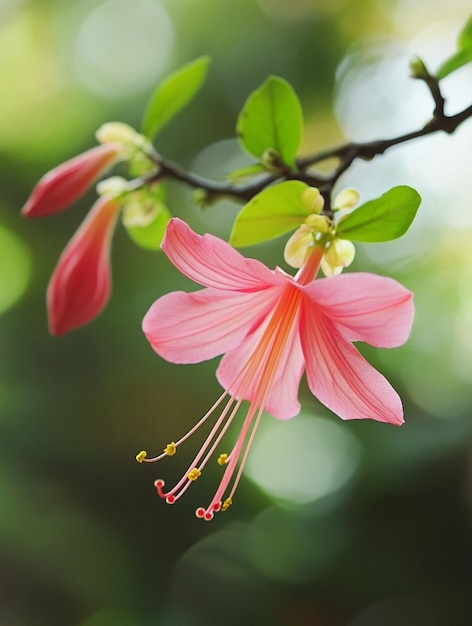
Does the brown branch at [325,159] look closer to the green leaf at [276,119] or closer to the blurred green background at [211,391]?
the green leaf at [276,119]

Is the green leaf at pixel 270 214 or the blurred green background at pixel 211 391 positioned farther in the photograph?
the blurred green background at pixel 211 391

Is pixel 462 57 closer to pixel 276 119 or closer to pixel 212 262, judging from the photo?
pixel 276 119

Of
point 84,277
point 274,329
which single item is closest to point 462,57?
point 274,329

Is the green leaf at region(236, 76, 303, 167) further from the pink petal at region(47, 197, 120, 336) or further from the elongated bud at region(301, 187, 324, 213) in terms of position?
the pink petal at region(47, 197, 120, 336)

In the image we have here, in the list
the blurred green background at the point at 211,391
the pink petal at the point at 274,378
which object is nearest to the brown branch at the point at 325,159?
the pink petal at the point at 274,378

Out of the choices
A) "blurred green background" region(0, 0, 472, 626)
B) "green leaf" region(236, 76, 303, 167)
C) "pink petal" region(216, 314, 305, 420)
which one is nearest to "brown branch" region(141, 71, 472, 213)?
"green leaf" region(236, 76, 303, 167)

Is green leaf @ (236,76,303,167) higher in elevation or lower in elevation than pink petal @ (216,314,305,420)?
higher
